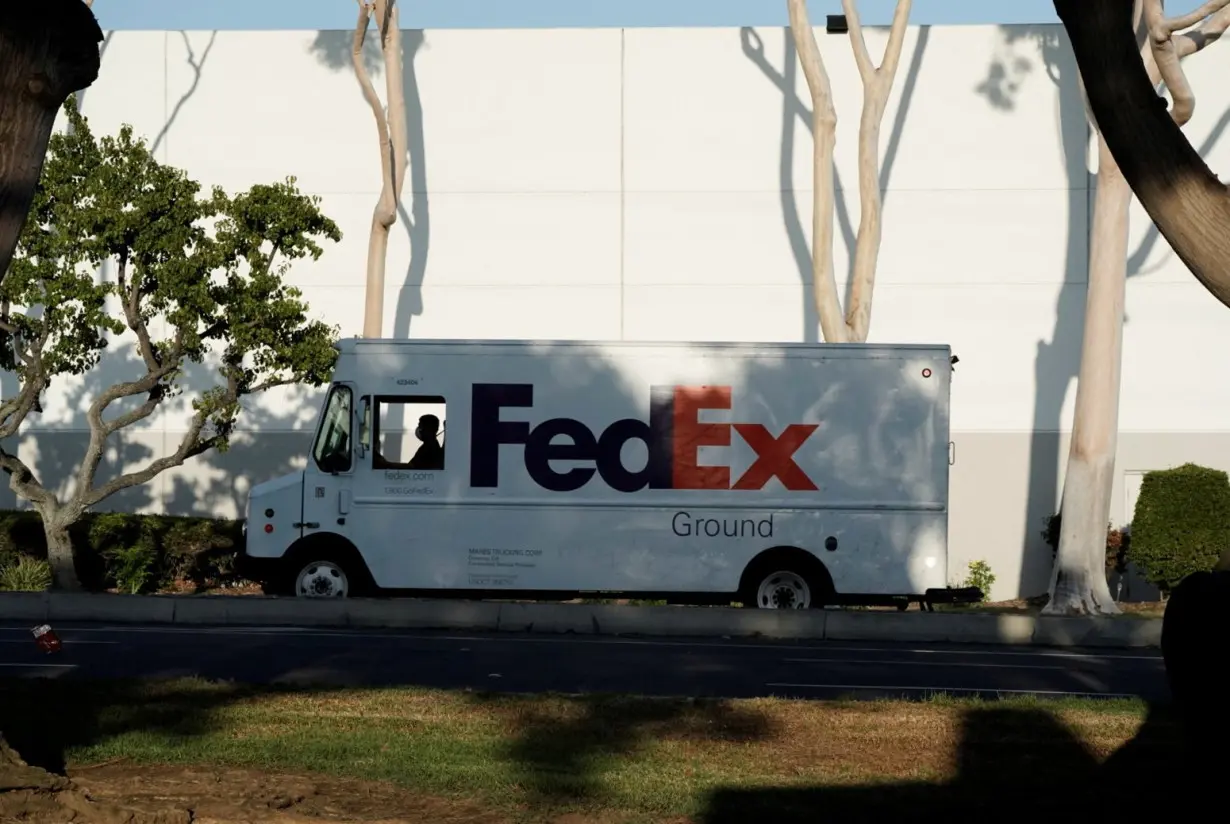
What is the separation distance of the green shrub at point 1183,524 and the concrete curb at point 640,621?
5.14 meters

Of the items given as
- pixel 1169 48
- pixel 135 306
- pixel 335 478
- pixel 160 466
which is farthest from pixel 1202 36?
pixel 160 466

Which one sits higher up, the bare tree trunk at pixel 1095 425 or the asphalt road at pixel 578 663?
the bare tree trunk at pixel 1095 425

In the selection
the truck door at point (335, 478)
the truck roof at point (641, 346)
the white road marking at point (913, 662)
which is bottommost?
the white road marking at point (913, 662)

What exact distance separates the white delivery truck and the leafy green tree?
2.22 meters

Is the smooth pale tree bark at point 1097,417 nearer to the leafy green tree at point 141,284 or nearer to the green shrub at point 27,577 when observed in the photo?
the leafy green tree at point 141,284

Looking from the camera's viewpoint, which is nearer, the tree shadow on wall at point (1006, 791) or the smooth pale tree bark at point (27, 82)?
the smooth pale tree bark at point (27, 82)

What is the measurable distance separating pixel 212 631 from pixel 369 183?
12.1 meters

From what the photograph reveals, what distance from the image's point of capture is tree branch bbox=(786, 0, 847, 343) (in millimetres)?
24422

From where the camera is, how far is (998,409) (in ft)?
88.6

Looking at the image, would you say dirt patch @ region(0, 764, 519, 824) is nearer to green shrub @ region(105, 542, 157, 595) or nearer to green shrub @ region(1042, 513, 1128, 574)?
green shrub @ region(105, 542, 157, 595)

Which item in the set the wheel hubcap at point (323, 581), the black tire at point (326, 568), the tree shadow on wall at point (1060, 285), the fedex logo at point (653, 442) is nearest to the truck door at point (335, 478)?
the black tire at point (326, 568)

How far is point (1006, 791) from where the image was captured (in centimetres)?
817

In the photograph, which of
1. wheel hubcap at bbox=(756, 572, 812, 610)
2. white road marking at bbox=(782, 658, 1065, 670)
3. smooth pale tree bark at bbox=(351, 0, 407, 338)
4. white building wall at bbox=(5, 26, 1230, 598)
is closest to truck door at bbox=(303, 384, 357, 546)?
wheel hubcap at bbox=(756, 572, 812, 610)

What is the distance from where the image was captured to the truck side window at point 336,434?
19438 mm
